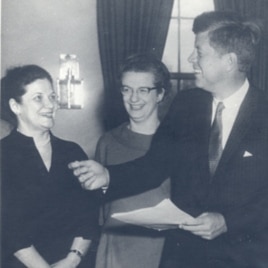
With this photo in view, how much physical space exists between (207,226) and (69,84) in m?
1.91

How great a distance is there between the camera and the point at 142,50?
10.6ft

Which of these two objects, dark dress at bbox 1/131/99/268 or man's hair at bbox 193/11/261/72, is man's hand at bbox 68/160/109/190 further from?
man's hair at bbox 193/11/261/72

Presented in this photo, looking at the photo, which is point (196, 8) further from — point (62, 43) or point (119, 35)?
point (62, 43)

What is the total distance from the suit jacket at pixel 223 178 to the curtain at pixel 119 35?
58.8 inches

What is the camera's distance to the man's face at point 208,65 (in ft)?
5.68

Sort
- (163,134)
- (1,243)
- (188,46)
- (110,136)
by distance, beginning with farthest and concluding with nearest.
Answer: (188,46), (110,136), (1,243), (163,134)

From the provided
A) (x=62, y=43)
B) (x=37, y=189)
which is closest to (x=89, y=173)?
(x=37, y=189)

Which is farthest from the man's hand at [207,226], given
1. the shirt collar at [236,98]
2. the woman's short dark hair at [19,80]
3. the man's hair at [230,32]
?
the woman's short dark hair at [19,80]

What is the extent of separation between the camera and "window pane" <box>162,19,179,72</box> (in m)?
3.45

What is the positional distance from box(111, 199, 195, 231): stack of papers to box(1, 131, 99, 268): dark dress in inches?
27.4

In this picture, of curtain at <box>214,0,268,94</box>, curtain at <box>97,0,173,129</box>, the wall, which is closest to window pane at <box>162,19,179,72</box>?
curtain at <box>97,0,173,129</box>

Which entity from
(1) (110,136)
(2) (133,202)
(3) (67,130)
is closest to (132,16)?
(3) (67,130)

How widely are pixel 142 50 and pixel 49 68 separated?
646 mm

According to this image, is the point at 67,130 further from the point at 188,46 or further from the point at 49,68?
the point at 188,46
